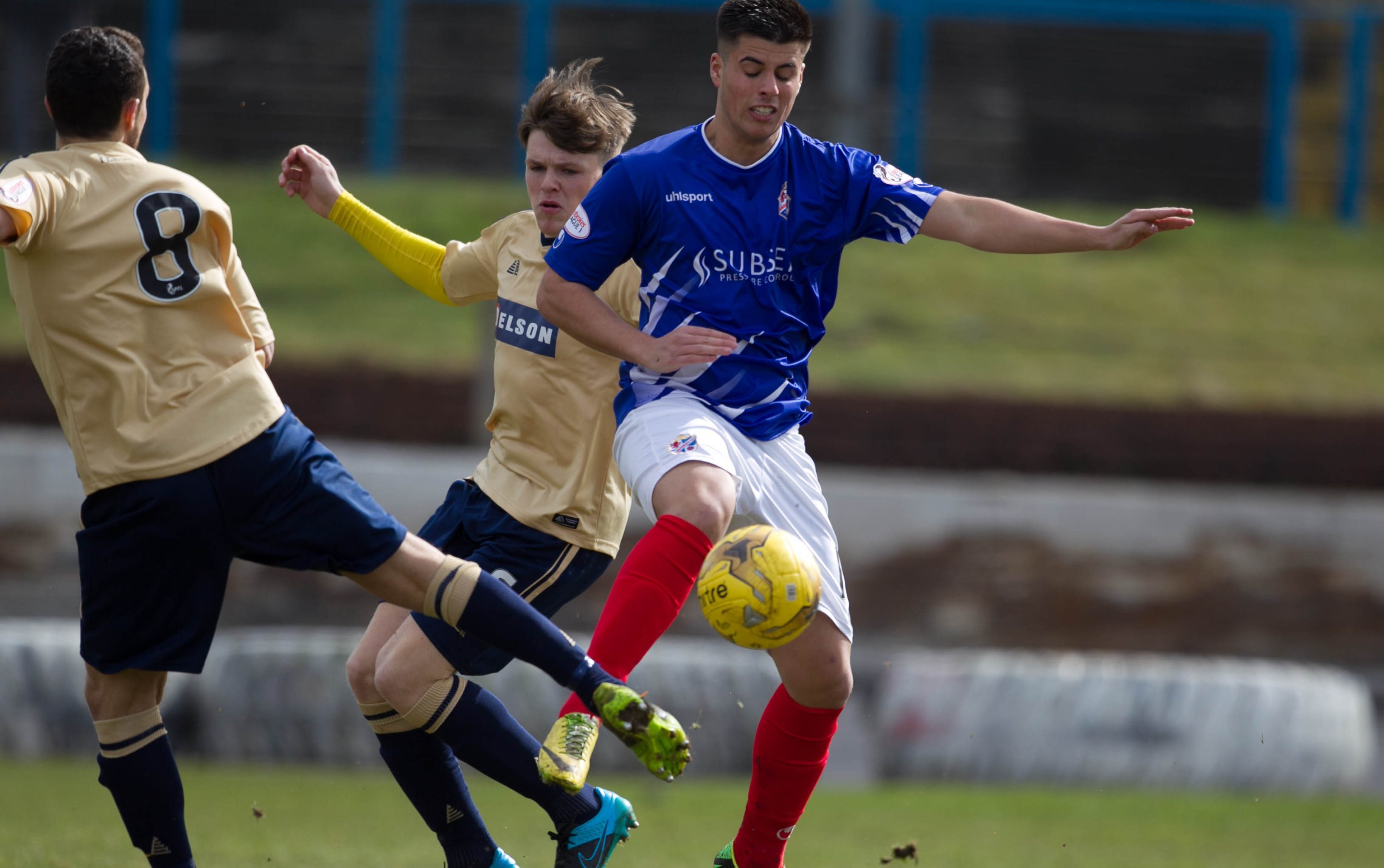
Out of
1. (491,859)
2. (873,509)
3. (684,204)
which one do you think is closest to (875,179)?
(684,204)

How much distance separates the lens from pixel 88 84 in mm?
3551

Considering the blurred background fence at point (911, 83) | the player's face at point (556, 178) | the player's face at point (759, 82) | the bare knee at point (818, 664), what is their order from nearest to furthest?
the player's face at point (759, 82), the bare knee at point (818, 664), the player's face at point (556, 178), the blurred background fence at point (911, 83)

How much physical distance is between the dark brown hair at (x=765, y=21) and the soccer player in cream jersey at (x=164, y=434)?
4.46ft

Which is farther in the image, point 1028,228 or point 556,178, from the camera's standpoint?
point 556,178

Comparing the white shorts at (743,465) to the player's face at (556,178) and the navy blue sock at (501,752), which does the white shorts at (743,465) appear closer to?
the player's face at (556,178)

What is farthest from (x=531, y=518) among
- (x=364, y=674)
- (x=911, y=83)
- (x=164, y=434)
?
(x=911, y=83)

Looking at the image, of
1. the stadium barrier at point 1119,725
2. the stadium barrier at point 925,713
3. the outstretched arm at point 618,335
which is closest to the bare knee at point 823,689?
the outstretched arm at point 618,335

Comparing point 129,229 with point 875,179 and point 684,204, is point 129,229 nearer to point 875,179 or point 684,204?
point 684,204

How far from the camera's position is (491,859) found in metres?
4.22

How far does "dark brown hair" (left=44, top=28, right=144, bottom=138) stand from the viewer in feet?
11.7

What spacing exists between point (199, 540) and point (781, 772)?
1.71 m

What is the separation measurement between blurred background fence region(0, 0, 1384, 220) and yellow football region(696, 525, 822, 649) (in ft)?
46.4

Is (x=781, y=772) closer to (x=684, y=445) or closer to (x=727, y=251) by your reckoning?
(x=684, y=445)

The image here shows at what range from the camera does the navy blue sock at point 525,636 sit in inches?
139
